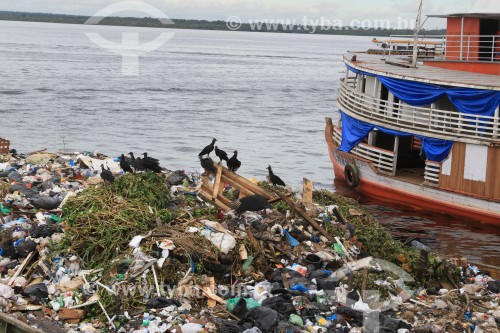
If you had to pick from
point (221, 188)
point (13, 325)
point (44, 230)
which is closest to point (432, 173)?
point (221, 188)

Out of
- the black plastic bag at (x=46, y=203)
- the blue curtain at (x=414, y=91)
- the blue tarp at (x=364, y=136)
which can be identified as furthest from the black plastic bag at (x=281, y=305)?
the blue curtain at (x=414, y=91)

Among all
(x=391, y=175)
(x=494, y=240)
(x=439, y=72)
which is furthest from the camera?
(x=439, y=72)

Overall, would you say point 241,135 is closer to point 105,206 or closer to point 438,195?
point 438,195

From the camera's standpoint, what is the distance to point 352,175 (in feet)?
67.0

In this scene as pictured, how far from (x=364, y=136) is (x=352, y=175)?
1160 mm

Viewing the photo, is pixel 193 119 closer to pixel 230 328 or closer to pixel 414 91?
pixel 414 91

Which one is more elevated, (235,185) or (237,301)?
(235,185)

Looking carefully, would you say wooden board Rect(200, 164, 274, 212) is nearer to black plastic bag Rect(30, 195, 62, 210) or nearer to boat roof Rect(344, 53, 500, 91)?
black plastic bag Rect(30, 195, 62, 210)

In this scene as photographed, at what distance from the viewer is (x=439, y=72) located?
2058 centimetres

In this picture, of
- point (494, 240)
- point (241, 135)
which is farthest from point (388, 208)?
point (241, 135)

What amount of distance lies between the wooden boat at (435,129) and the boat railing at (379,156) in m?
0.03

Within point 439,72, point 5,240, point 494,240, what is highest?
point 439,72

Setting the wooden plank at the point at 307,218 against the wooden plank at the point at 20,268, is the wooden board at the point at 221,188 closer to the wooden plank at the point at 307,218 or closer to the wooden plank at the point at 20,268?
the wooden plank at the point at 307,218

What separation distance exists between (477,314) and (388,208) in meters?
9.33
